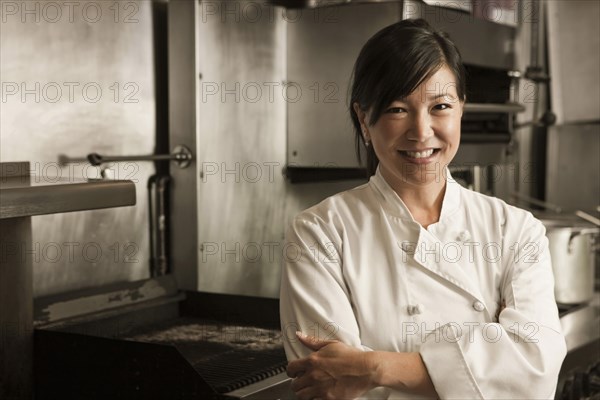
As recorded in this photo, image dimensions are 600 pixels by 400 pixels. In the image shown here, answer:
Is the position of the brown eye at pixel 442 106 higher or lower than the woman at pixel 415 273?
higher

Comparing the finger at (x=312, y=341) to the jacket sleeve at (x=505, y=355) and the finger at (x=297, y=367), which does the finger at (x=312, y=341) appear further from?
the jacket sleeve at (x=505, y=355)

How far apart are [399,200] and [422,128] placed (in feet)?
0.56

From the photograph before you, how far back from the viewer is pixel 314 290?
1.49 metres

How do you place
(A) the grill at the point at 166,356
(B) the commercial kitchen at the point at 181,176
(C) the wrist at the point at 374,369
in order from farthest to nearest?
(B) the commercial kitchen at the point at 181,176 → (A) the grill at the point at 166,356 → (C) the wrist at the point at 374,369

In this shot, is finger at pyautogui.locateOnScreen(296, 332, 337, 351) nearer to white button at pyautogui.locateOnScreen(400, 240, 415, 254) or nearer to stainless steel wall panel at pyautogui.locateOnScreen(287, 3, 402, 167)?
white button at pyautogui.locateOnScreen(400, 240, 415, 254)

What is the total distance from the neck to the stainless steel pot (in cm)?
140

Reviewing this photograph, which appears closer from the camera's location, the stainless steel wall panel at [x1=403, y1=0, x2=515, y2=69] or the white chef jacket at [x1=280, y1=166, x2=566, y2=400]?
the white chef jacket at [x1=280, y1=166, x2=566, y2=400]

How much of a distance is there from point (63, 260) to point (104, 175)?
0.91ft

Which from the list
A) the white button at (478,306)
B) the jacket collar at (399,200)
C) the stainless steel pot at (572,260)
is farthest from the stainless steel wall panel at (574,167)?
the white button at (478,306)

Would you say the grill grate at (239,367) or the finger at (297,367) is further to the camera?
the grill grate at (239,367)

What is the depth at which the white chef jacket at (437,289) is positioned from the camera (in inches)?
57.5

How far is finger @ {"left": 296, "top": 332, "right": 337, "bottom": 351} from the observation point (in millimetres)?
→ 1455

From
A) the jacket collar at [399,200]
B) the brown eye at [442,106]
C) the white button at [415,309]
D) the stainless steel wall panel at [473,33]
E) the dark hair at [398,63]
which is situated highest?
the stainless steel wall panel at [473,33]

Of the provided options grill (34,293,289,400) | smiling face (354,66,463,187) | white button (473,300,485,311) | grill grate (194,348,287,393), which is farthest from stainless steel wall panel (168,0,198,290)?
white button (473,300,485,311)
